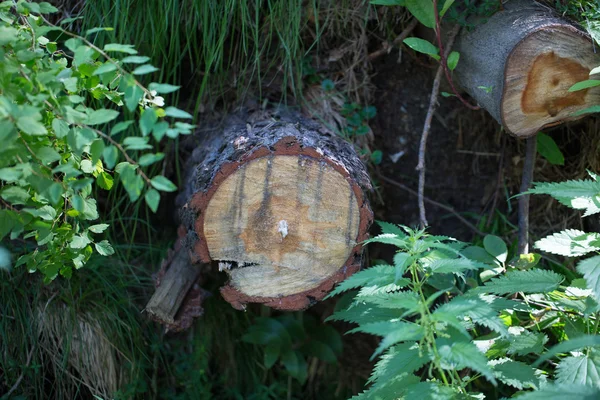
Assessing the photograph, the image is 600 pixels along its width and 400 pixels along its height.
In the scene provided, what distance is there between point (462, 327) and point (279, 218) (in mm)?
693

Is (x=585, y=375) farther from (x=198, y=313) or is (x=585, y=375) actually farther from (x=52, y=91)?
(x=52, y=91)

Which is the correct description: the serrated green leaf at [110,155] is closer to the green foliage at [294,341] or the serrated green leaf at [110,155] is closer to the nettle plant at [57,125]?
the nettle plant at [57,125]

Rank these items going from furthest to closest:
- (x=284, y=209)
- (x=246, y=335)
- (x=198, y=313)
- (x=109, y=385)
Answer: (x=246, y=335) → (x=109, y=385) → (x=198, y=313) → (x=284, y=209)

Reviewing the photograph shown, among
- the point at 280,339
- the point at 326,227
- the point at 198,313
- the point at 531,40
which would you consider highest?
the point at 531,40

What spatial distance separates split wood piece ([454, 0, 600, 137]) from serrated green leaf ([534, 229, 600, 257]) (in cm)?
40

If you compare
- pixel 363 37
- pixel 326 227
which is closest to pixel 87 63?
pixel 326 227

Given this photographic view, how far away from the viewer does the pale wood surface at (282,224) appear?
5.96 ft

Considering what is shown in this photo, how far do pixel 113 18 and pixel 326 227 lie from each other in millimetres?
1080

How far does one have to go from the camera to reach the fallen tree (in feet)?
5.95

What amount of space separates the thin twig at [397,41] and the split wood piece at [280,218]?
2.19 feet

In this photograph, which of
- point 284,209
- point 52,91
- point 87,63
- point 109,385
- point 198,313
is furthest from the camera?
point 109,385

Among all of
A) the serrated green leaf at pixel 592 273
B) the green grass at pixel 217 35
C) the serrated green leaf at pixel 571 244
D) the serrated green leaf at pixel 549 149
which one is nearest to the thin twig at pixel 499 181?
the serrated green leaf at pixel 549 149

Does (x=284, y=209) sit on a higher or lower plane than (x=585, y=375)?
higher

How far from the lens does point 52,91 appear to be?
1360 millimetres
